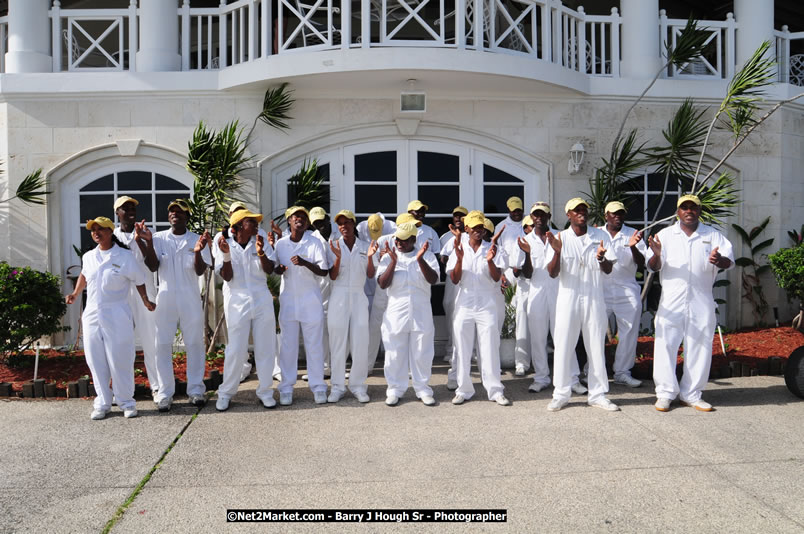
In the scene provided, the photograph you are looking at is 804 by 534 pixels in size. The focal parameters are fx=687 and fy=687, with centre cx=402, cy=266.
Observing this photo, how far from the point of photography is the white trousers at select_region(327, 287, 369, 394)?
22.6 feet

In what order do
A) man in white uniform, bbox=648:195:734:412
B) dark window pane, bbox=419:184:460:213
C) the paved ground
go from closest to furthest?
the paved ground
man in white uniform, bbox=648:195:734:412
dark window pane, bbox=419:184:460:213

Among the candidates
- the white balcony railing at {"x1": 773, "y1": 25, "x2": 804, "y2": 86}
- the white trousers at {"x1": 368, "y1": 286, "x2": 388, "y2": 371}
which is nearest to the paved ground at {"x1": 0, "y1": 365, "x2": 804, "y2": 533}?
the white trousers at {"x1": 368, "y1": 286, "x2": 388, "y2": 371}

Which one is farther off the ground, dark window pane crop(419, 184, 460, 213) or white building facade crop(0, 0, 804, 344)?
white building facade crop(0, 0, 804, 344)

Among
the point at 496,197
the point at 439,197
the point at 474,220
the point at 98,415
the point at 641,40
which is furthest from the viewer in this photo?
the point at 641,40

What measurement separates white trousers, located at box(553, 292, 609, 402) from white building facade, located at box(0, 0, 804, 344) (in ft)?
12.4

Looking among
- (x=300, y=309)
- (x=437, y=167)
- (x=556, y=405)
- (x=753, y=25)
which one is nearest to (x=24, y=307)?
(x=300, y=309)

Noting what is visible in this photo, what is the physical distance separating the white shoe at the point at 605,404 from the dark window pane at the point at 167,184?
6.50 m

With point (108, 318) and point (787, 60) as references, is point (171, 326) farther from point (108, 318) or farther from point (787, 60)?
point (787, 60)

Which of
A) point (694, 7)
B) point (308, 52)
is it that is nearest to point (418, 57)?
point (308, 52)

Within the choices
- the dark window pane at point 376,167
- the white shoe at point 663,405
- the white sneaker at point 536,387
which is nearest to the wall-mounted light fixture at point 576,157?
the dark window pane at point 376,167

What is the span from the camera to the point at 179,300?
667 centimetres

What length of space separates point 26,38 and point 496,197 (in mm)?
7183

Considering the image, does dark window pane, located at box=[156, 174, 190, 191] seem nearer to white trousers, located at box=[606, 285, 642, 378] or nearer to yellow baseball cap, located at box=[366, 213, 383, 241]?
yellow baseball cap, located at box=[366, 213, 383, 241]

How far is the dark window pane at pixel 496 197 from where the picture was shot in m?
10.2
